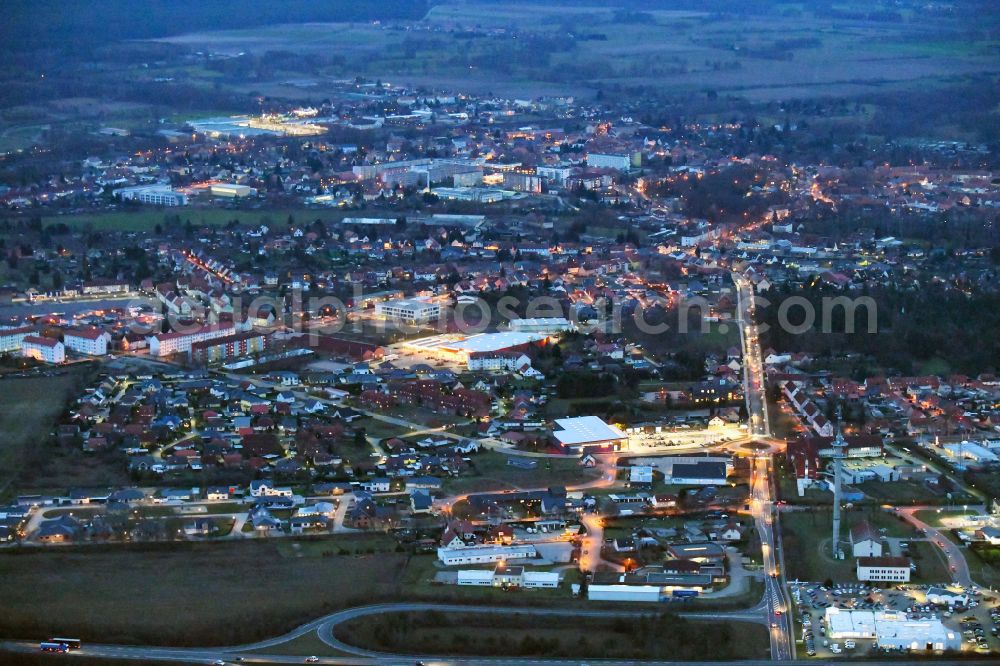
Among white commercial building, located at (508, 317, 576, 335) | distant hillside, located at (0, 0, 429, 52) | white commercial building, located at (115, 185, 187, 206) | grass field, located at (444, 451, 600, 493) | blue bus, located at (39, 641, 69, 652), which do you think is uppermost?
distant hillside, located at (0, 0, 429, 52)

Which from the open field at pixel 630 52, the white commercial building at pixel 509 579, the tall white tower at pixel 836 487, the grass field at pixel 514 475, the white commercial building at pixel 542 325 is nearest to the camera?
the white commercial building at pixel 509 579

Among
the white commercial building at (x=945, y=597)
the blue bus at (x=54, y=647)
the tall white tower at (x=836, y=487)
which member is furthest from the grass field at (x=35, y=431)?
the white commercial building at (x=945, y=597)

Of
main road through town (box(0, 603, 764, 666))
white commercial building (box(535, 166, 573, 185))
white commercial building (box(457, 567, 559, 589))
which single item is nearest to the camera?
main road through town (box(0, 603, 764, 666))

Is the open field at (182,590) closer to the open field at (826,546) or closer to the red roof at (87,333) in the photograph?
the open field at (826,546)

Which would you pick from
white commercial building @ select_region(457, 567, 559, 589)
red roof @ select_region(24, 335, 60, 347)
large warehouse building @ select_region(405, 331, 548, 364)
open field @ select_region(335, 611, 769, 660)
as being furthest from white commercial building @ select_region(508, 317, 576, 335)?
open field @ select_region(335, 611, 769, 660)

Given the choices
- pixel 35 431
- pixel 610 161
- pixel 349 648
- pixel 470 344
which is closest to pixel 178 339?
pixel 470 344

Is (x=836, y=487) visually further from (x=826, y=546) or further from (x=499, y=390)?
(x=499, y=390)

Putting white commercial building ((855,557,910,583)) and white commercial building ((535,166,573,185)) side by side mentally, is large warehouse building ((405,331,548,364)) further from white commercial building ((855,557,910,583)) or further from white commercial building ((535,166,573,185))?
white commercial building ((535,166,573,185))

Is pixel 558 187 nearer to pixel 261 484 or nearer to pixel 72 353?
pixel 72 353
